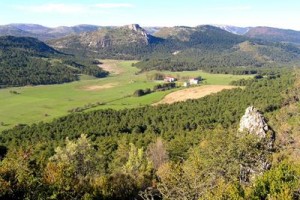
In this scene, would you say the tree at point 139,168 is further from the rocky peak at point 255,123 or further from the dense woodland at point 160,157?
the rocky peak at point 255,123

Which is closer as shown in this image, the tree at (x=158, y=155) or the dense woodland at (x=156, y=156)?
the dense woodland at (x=156, y=156)

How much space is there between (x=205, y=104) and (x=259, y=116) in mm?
83339

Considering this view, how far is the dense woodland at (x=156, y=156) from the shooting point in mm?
49812

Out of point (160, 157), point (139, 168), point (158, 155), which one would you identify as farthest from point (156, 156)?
point (139, 168)

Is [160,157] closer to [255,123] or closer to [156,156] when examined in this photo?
[156,156]

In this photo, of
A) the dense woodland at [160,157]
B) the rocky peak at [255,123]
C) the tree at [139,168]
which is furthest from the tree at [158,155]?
the rocky peak at [255,123]

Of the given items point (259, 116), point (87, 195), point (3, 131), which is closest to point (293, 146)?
point (259, 116)

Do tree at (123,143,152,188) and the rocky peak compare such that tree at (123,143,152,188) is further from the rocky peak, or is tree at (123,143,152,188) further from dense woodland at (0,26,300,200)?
the rocky peak

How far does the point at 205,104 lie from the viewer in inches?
6949

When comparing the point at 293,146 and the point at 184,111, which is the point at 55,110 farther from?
the point at 293,146

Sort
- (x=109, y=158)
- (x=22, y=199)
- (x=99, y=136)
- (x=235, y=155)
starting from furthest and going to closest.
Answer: (x=99, y=136)
(x=109, y=158)
(x=235, y=155)
(x=22, y=199)

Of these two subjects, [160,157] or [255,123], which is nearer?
[255,123]

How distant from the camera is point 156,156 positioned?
94.2 meters

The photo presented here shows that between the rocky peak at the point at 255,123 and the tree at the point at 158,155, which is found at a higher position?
the rocky peak at the point at 255,123
